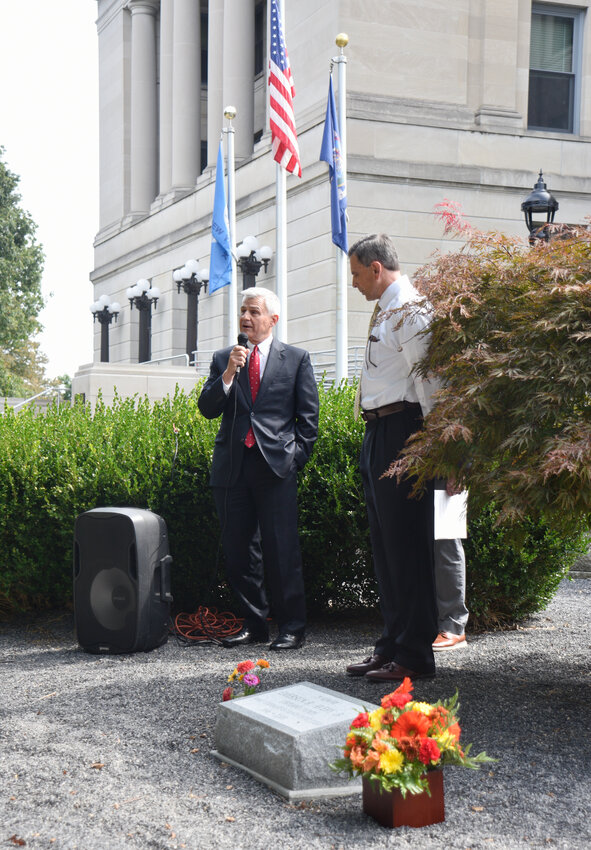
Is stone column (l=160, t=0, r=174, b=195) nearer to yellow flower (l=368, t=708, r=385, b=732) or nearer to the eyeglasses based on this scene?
the eyeglasses

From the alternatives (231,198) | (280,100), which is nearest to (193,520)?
(280,100)

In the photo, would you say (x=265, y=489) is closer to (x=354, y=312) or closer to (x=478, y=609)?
(x=478, y=609)

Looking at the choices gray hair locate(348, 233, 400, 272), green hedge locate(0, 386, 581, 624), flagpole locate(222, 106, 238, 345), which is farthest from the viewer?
flagpole locate(222, 106, 238, 345)

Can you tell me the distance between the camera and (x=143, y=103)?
135ft

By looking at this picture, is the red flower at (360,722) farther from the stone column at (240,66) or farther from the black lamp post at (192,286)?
the stone column at (240,66)

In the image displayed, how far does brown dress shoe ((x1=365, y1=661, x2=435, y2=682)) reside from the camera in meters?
5.33

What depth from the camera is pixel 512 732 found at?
4.47 metres

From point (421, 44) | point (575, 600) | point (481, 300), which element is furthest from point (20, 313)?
point (481, 300)

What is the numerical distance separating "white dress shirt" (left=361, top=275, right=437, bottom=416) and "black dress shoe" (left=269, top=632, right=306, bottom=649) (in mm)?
1825

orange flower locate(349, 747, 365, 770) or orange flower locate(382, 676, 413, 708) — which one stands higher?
orange flower locate(382, 676, 413, 708)

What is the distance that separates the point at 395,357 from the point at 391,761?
2520 mm

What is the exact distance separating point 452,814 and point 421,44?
24984mm

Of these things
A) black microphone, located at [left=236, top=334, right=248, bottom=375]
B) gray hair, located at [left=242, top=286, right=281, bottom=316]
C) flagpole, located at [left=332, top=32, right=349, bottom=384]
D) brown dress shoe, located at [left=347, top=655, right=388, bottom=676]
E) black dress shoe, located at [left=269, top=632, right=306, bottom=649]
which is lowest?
black dress shoe, located at [left=269, top=632, right=306, bottom=649]

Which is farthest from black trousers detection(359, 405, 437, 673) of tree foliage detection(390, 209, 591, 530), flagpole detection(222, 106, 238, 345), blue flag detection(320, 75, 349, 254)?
flagpole detection(222, 106, 238, 345)
